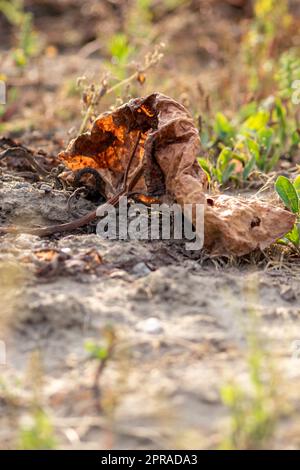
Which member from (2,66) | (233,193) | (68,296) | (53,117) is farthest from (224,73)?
(68,296)

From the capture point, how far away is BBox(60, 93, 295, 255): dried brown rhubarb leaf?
289 cm

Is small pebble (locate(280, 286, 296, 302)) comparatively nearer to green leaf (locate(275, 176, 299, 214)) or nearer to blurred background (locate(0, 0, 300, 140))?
green leaf (locate(275, 176, 299, 214))

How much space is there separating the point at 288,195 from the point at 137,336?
1244mm

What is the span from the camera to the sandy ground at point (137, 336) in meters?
1.90

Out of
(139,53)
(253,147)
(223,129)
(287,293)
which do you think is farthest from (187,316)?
(139,53)

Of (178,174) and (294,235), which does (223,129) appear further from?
(178,174)

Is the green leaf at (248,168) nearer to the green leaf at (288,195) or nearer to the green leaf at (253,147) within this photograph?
the green leaf at (253,147)

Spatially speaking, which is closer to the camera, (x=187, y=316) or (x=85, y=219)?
(x=187, y=316)

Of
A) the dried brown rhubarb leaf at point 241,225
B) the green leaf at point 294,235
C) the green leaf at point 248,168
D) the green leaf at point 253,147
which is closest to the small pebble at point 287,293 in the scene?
the dried brown rhubarb leaf at point 241,225

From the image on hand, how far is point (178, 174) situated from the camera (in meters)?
2.92

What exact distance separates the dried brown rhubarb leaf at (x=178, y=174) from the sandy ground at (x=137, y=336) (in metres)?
0.13

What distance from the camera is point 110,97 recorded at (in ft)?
18.7

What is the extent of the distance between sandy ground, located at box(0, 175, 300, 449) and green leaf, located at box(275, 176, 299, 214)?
38 centimetres
